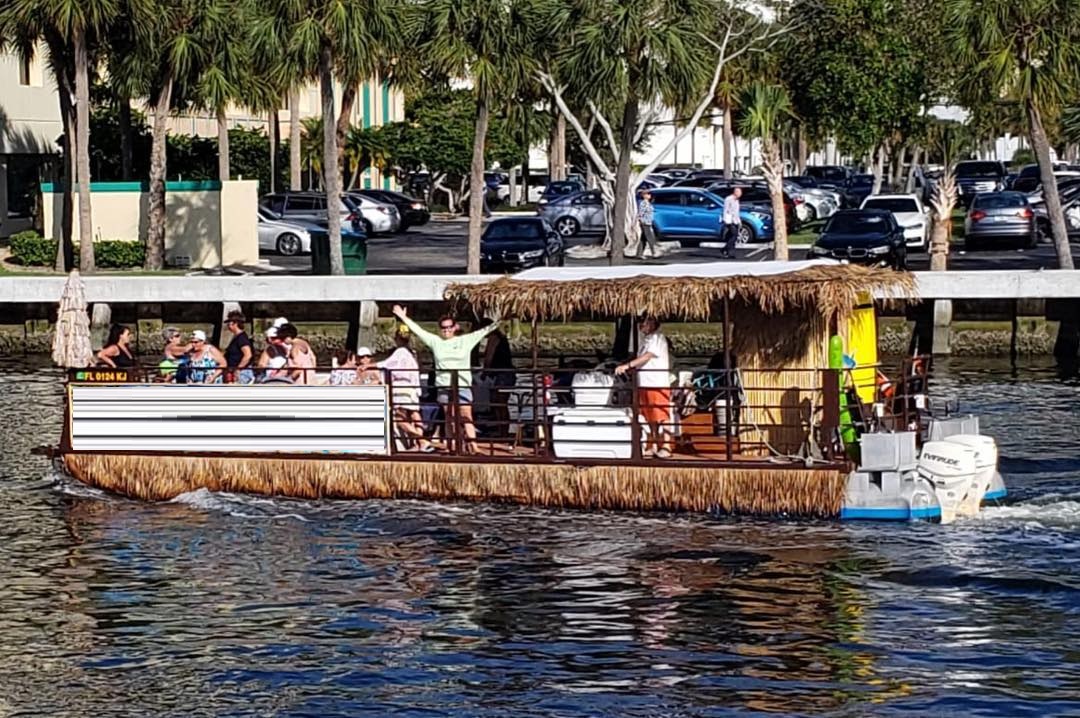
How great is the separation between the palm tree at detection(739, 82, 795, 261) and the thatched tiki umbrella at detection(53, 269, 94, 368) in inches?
847

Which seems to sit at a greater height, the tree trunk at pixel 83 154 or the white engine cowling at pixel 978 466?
the tree trunk at pixel 83 154

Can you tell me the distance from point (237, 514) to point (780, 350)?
20.9 ft

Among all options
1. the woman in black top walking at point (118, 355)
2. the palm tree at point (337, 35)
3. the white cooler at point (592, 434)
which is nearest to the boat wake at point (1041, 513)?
the white cooler at point (592, 434)

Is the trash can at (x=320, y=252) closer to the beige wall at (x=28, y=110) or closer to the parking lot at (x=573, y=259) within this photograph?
the parking lot at (x=573, y=259)

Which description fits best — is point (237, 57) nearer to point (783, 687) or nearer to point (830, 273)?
point (830, 273)

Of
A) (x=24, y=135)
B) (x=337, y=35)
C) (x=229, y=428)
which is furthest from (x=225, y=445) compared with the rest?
(x=24, y=135)

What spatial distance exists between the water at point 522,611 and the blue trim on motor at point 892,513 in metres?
0.18

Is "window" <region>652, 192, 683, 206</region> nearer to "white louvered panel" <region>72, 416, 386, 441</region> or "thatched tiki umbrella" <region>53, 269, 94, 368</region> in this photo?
"thatched tiki umbrella" <region>53, 269, 94, 368</region>

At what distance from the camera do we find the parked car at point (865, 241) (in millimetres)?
44969

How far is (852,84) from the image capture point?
65.6 m

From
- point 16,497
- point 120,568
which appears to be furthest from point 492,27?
point 120,568

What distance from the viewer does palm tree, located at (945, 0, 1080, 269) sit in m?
41.4

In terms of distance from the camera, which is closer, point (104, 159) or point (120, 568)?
point (120, 568)

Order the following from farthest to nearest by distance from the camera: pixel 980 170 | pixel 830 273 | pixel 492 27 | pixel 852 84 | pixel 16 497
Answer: pixel 980 170 < pixel 852 84 < pixel 492 27 < pixel 16 497 < pixel 830 273
